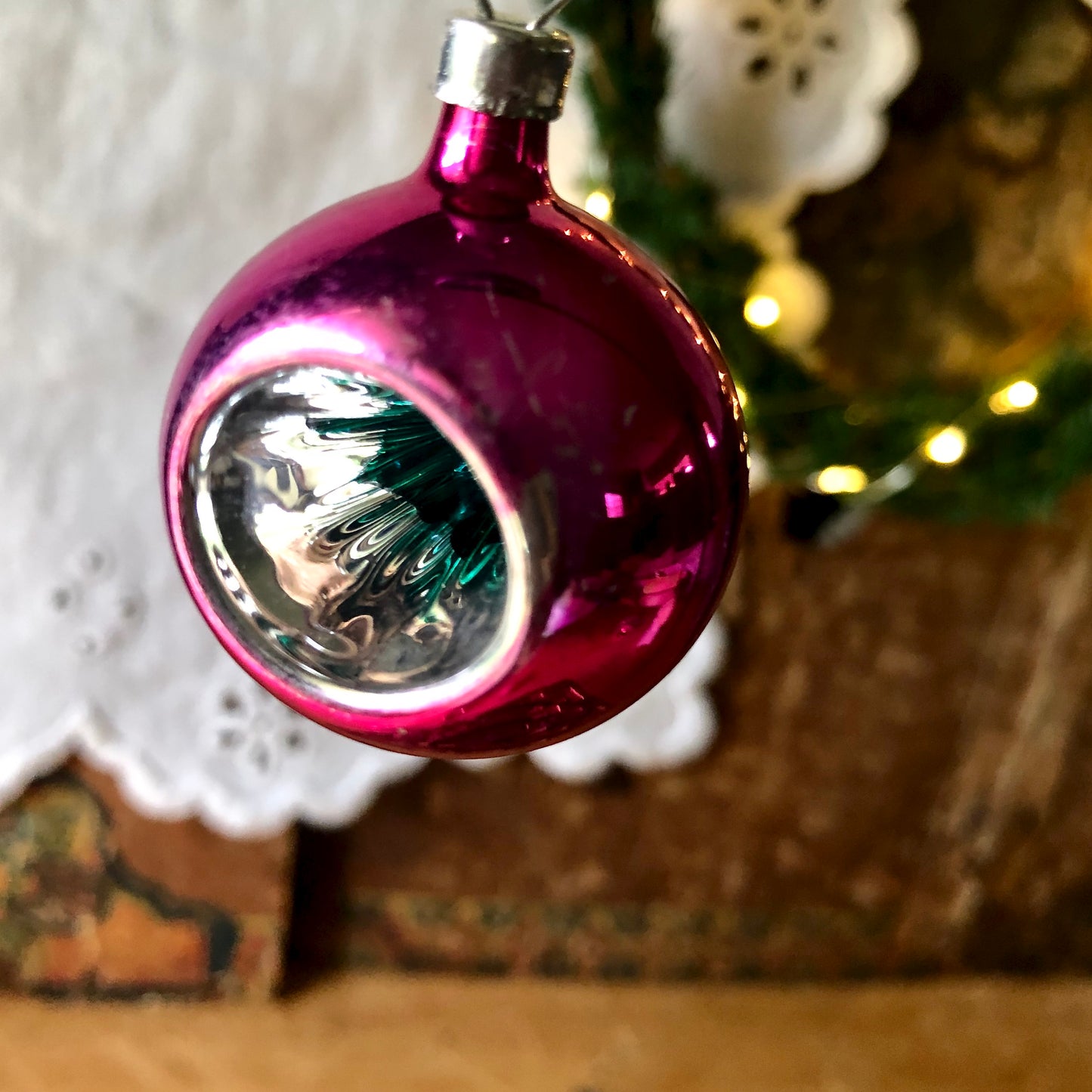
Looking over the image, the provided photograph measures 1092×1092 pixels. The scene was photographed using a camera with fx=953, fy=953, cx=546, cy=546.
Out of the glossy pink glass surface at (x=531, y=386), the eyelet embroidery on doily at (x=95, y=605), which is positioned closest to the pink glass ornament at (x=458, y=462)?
the glossy pink glass surface at (x=531, y=386)

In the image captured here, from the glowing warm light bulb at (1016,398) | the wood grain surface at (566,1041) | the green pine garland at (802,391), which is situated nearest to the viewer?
the green pine garland at (802,391)

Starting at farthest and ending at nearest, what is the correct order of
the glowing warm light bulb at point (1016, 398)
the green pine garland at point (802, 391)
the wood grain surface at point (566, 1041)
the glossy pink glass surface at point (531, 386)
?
→ the wood grain surface at point (566, 1041), the glowing warm light bulb at point (1016, 398), the green pine garland at point (802, 391), the glossy pink glass surface at point (531, 386)

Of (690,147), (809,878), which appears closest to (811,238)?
(690,147)

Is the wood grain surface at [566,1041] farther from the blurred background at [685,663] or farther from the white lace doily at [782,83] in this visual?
the white lace doily at [782,83]

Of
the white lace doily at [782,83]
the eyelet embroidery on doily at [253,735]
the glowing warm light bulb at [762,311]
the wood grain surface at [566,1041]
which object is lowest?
the wood grain surface at [566,1041]

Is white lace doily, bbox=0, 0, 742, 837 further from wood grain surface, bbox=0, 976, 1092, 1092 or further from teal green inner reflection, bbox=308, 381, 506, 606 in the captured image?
teal green inner reflection, bbox=308, 381, 506, 606

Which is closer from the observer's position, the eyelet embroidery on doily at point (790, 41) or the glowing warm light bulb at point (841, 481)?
the eyelet embroidery on doily at point (790, 41)

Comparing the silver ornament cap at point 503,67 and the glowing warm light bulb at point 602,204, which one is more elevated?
the glowing warm light bulb at point 602,204

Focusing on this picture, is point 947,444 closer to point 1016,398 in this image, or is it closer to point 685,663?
point 1016,398
